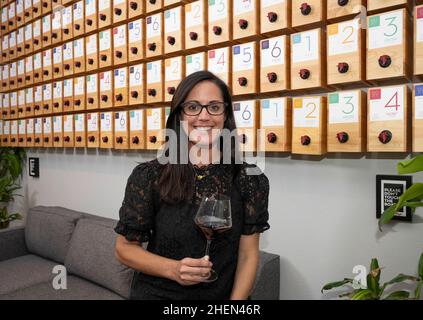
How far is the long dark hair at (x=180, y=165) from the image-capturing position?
107 cm

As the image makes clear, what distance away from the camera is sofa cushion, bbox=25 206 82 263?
7.74 feet

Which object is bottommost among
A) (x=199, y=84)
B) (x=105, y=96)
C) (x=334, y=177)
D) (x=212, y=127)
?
(x=334, y=177)

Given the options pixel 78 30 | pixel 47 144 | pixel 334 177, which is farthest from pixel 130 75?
pixel 334 177

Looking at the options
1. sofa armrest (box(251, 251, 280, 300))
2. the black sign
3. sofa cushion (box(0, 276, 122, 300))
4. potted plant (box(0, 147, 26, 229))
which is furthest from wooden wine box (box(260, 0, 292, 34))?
potted plant (box(0, 147, 26, 229))

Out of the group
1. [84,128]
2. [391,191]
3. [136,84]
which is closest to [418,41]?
[391,191]

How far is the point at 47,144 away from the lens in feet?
9.55

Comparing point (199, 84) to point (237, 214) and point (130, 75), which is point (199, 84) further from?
point (130, 75)

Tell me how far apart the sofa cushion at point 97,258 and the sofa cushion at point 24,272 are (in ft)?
0.62

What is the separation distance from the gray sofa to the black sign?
658 mm

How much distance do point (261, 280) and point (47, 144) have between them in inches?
86.4

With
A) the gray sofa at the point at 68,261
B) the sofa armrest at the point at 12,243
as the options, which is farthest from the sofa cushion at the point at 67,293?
the sofa armrest at the point at 12,243

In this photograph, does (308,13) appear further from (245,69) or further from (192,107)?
(192,107)

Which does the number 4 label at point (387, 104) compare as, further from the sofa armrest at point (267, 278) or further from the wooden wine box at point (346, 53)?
the sofa armrest at point (267, 278)

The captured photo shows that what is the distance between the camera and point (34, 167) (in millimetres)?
3248
